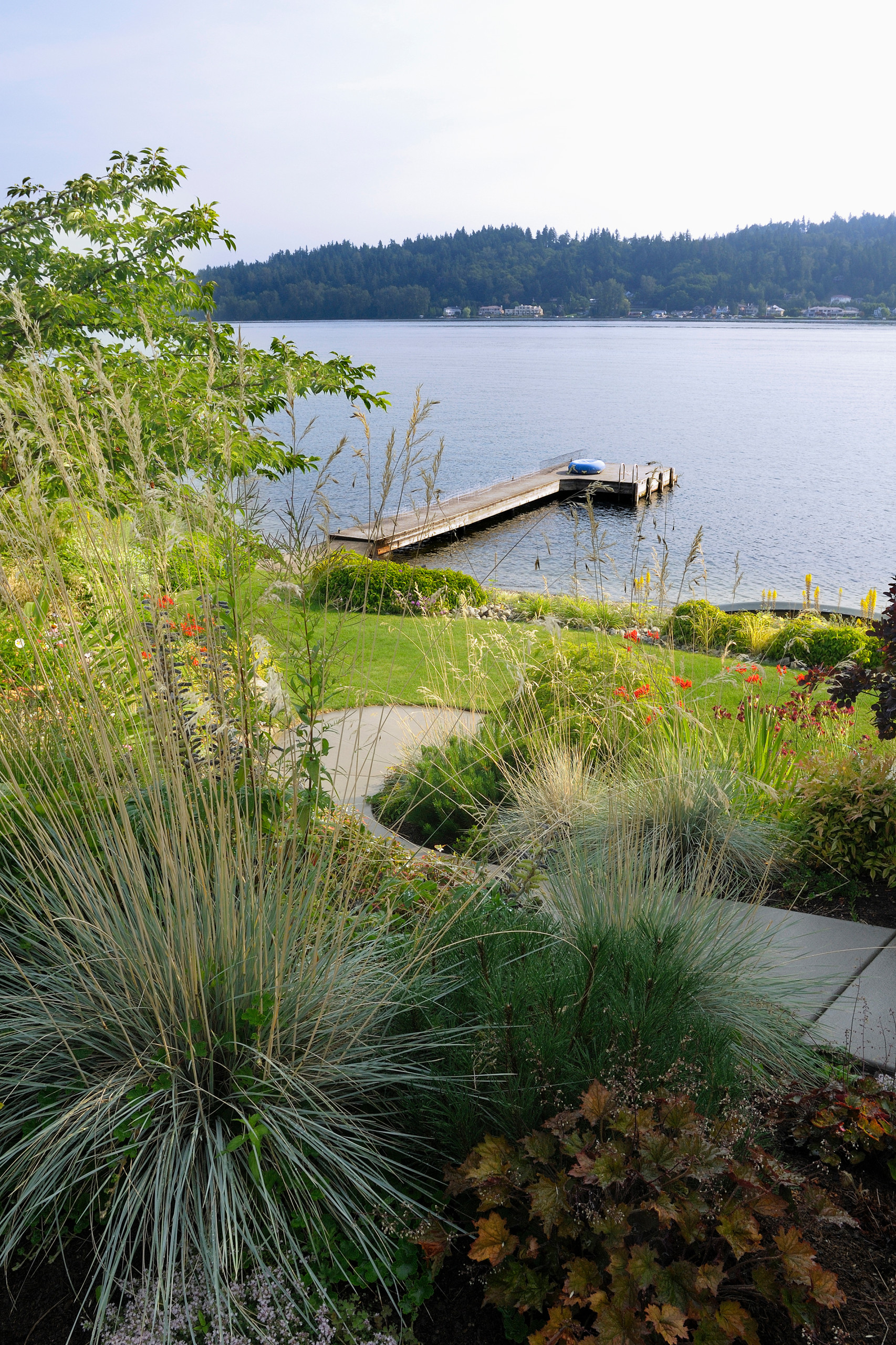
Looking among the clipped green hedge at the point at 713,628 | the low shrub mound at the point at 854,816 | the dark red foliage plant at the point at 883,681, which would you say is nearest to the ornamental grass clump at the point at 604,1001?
the low shrub mound at the point at 854,816

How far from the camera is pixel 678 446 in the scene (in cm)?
4747

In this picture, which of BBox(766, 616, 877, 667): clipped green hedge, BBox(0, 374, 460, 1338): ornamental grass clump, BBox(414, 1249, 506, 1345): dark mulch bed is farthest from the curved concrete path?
BBox(766, 616, 877, 667): clipped green hedge

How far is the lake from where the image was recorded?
21.5 m

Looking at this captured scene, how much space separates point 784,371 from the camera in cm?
8462

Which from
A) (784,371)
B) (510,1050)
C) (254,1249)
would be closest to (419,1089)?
(510,1050)

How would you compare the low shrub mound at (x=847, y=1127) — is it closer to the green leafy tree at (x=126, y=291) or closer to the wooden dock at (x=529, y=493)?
the green leafy tree at (x=126, y=291)

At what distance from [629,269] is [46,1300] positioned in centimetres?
12505

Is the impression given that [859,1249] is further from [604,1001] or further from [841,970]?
[841,970]

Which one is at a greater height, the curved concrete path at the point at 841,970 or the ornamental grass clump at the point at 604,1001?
the ornamental grass clump at the point at 604,1001

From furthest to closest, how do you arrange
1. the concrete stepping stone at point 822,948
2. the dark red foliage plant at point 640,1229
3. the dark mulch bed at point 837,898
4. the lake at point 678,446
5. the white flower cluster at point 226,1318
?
the lake at point 678,446
the dark mulch bed at point 837,898
the concrete stepping stone at point 822,948
the white flower cluster at point 226,1318
the dark red foliage plant at point 640,1229

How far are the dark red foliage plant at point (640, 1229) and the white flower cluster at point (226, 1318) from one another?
0.31 m

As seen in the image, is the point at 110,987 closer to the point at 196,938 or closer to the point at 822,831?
the point at 196,938

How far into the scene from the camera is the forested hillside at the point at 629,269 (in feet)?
309

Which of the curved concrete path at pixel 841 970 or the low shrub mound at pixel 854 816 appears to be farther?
the low shrub mound at pixel 854 816
